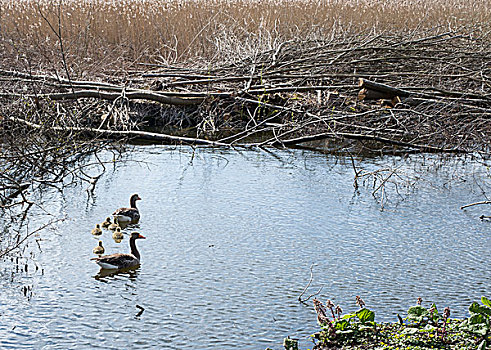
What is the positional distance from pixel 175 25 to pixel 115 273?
32.4 feet

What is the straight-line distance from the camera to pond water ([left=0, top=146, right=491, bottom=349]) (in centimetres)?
447

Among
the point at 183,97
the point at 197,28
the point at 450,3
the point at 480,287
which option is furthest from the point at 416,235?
the point at 450,3

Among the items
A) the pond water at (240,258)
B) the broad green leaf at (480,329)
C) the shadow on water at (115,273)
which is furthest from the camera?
the shadow on water at (115,273)

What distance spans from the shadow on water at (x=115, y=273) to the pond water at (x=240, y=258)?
20 millimetres

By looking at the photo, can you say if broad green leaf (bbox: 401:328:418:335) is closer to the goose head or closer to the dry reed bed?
the goose head

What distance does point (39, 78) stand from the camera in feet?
34.6

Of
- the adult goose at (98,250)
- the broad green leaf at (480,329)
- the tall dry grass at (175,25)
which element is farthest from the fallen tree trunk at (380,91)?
the broad green leaf at (480,329)

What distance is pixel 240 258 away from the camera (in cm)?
576

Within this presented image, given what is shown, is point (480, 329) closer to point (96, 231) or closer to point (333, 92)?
point (96, 231)

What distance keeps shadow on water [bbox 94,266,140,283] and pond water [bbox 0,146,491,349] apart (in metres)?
0.02

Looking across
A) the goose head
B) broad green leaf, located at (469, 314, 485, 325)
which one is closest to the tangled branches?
the goose head

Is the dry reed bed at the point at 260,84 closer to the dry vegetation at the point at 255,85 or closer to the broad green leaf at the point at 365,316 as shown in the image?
the dry vegetation at the point at 255,85

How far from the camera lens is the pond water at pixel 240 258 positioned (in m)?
4.47

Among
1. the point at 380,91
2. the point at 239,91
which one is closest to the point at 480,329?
the point at 380,91
